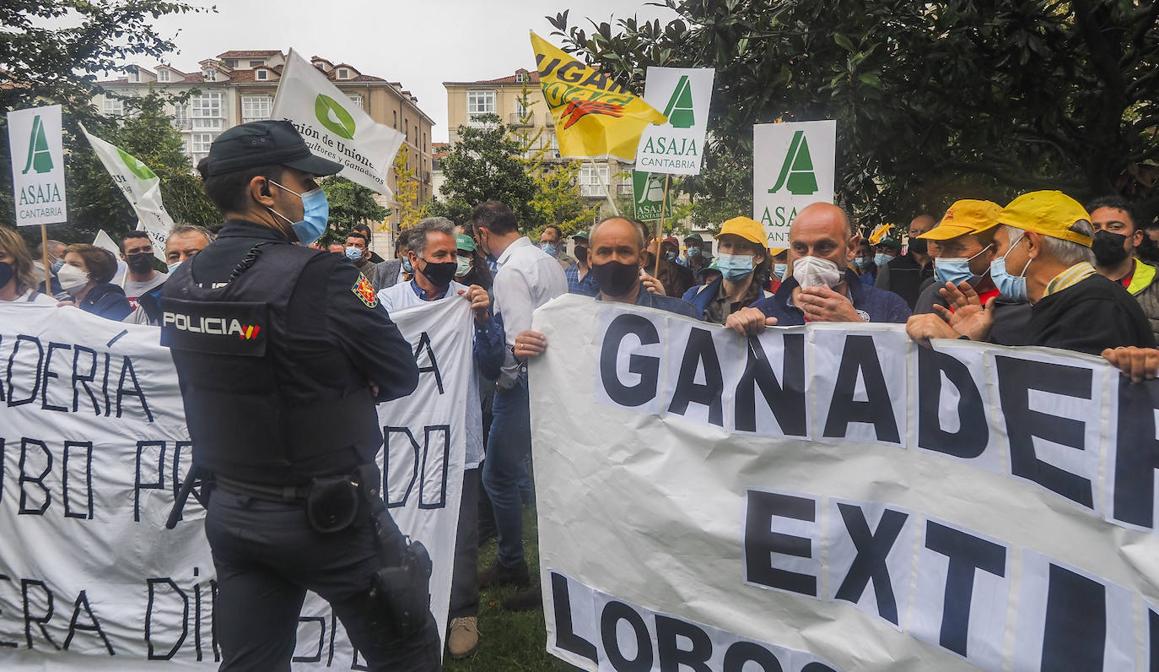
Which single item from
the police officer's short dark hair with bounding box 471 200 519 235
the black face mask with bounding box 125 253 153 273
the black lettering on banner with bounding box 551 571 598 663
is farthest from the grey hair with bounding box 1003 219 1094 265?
the black face mask with bounding box 125 253 153 273

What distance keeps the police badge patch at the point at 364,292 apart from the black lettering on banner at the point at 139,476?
1.91 m

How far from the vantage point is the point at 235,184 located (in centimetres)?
261

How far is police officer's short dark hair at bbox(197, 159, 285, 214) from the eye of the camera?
8.53ft

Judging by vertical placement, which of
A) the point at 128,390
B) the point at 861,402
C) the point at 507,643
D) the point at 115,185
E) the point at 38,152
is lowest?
the point at 507,643

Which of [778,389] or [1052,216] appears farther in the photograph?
[1052,216]

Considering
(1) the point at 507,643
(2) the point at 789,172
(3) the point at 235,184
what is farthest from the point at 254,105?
(3) the point at 235,184

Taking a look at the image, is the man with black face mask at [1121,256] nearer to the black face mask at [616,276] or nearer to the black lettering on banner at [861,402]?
the black face mask at [616,276]

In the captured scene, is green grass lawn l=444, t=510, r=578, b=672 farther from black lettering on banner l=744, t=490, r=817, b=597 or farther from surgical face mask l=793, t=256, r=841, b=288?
surgical face mask l=793, t=256, r=841, b=288

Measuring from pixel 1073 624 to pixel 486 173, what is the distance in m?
31.8

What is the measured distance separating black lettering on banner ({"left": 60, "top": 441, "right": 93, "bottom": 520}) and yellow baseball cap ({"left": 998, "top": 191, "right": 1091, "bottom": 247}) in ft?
12.9

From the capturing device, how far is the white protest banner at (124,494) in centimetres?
390

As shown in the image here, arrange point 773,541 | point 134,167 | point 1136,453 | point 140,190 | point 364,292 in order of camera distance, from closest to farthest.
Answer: point 1136,453
point 364,292
point 773,541
point 140,190
point 134,167

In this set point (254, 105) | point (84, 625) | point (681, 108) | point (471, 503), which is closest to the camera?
point (84, 625)

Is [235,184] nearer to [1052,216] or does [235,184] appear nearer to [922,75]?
[1052,216]
